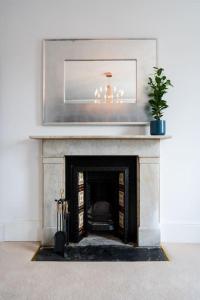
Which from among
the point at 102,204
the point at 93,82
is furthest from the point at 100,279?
the point at 93,82

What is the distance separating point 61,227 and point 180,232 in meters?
1.32

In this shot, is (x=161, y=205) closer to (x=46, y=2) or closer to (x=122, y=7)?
(x=122, y=7)

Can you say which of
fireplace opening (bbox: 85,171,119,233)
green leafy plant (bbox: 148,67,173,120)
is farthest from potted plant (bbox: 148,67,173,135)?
fireplace opening (bbox: 85,171,119,233)

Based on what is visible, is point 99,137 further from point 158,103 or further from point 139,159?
point 158,103

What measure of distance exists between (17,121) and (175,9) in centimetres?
216

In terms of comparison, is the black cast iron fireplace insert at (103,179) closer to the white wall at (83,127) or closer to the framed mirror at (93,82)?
the white wall at (83,127)

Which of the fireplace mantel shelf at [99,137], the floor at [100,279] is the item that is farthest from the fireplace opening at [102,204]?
the floor at [100,279]

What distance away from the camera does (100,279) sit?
7.38 feet

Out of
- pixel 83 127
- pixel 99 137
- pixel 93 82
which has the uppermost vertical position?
pixel 93 82

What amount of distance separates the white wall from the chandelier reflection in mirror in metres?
0.31

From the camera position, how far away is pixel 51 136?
2.88 m

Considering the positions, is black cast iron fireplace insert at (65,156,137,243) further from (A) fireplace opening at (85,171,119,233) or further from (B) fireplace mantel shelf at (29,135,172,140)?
(B) fireplace mantel shelf at (29,135,172,140)

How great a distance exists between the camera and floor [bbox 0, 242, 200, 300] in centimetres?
202

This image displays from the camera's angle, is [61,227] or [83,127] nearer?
[61,227]
